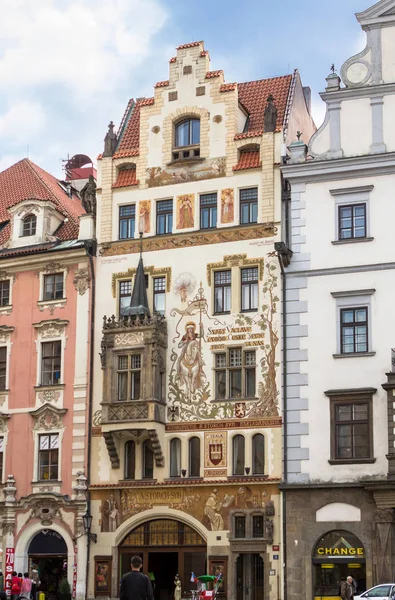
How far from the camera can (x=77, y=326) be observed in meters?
41.0

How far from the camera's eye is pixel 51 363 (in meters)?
41.3

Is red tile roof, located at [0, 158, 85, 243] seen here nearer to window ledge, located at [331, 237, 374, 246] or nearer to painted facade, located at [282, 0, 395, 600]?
painted facade, located at [282, 0, 395, 600]

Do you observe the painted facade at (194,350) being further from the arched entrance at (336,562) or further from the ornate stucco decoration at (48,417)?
the ornate stucco decoration at (48,417)

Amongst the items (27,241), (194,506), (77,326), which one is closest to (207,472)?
(194,506)

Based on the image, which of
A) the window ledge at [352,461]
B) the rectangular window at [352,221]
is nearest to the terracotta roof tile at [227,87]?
the rectangular window at [352,221]

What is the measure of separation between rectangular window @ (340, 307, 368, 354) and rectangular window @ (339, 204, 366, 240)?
2631 millimetres

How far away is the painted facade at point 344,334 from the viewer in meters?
34.5

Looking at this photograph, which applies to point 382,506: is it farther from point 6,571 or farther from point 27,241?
point 27,241

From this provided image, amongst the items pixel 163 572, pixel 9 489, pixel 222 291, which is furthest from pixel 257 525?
pixel 9 489

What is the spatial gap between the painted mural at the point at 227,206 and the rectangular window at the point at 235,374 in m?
4.84

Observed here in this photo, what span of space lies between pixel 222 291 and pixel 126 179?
6.44 metres

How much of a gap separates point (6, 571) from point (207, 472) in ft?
27.6

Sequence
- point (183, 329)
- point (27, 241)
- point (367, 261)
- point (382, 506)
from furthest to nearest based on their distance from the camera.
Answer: point (27, 241), point (183, 329), point (367, 261), point (382, 506)

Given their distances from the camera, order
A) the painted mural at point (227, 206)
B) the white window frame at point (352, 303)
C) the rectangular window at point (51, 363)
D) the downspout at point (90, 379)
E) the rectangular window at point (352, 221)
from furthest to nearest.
Result: the rectangular window at point (51, 363) → the painted mural at point (227, 206) → the downspout at point (90, 379) → the rectangular window at point (352, 221) → the white window frame at point (352, 303)
